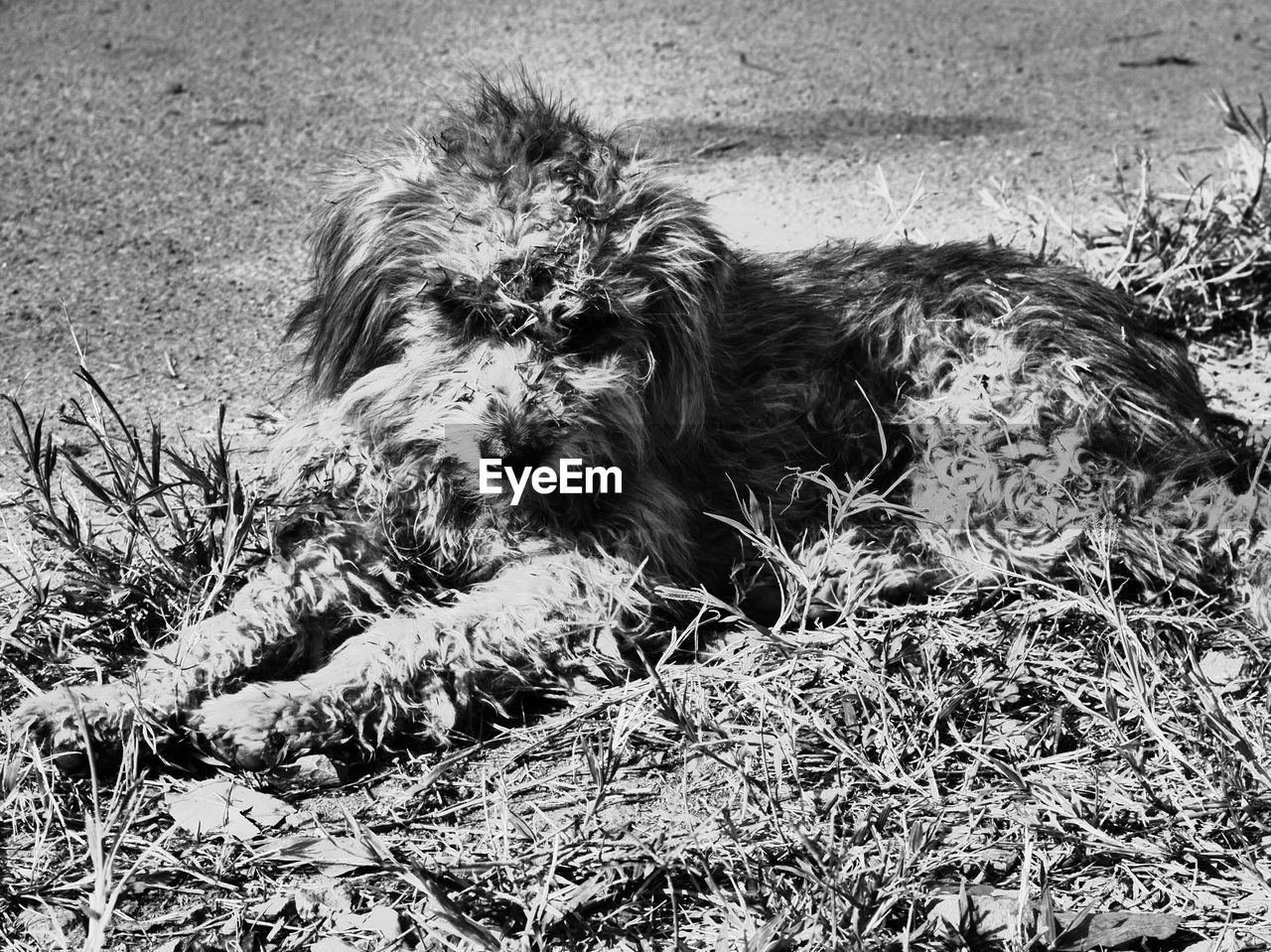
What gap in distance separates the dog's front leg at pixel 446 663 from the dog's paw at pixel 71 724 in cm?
18

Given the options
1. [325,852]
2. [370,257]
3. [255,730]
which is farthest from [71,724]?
[370,257]

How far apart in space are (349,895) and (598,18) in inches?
296

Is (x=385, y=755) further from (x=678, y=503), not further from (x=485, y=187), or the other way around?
(x=485, y=187)

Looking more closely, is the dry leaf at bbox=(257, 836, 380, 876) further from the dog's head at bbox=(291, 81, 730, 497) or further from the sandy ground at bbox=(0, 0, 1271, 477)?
the sandy ground at bbox=(0, 0, 1271, 477)

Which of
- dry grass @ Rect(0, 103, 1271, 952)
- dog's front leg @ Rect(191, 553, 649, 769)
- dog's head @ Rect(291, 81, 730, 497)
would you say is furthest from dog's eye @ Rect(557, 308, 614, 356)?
dry grass @ Rect(0, 103, 1271, 952)

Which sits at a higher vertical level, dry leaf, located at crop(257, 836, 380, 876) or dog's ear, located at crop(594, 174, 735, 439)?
dog's ear, located at crop(594, 174, 735, 439)

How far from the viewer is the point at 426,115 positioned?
701 centimetres

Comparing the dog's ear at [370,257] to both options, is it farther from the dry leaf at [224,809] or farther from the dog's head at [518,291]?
the dry leaf at [224,809]

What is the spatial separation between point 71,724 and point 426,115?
4811 millimetres

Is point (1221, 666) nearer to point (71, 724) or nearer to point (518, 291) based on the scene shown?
point (518, 291)

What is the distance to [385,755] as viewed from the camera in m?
3.15

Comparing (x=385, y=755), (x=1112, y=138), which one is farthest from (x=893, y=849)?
(x=1112, y=138)

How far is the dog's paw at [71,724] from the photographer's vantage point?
292cm

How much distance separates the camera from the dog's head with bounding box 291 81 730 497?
3148mm
